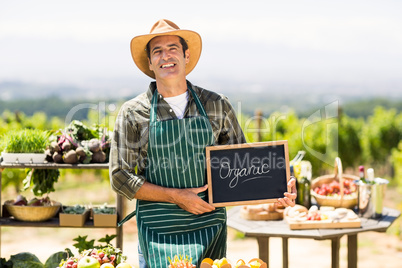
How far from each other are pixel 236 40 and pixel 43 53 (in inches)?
2395

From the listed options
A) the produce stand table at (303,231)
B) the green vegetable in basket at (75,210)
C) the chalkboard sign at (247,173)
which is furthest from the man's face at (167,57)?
the green vegetable in basket at (75,210)

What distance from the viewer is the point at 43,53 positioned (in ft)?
380

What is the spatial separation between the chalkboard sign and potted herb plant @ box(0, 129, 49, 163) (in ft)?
5.49

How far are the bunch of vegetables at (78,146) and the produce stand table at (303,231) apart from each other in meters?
1.20

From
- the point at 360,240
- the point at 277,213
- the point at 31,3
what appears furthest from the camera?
the point at 31,3

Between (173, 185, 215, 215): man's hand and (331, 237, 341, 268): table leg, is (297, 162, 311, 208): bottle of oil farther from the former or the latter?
(173, 185, 215, 215): man's hand

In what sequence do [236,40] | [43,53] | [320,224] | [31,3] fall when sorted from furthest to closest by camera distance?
[236,40], [43,53], [31,3], [320,224]

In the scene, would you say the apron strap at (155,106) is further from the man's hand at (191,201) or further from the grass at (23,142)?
the grass at (23,142)

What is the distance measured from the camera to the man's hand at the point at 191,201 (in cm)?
259

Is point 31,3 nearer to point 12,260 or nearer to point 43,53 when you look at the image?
point 43,53

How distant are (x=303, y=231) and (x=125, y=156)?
1499 millimetres

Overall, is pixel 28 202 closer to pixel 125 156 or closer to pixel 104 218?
pixel 104 218

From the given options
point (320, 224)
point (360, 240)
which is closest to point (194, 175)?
point (320, 224)

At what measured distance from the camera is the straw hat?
267cm
